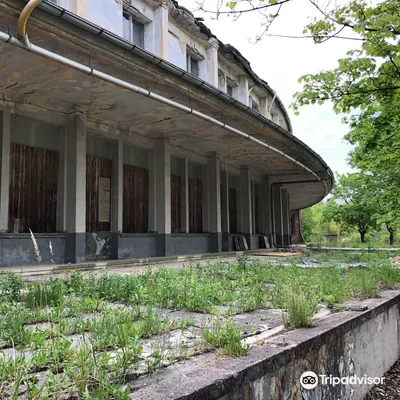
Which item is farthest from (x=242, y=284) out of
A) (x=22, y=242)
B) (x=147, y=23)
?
(x=147, y=23)

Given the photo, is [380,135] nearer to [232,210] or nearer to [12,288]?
[232,210]

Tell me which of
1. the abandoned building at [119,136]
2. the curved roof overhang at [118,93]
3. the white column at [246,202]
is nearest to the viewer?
the curved roof overhang at [118,93]

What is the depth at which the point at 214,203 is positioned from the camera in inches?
566

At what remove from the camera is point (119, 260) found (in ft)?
31.9

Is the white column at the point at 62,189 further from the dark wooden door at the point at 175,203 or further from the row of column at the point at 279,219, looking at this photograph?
the row of column at the point at 279,219

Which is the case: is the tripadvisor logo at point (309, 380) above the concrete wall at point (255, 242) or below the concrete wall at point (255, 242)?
below

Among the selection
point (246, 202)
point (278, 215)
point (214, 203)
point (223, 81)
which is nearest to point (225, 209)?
point (246, 202)

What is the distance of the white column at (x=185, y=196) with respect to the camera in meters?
13.3

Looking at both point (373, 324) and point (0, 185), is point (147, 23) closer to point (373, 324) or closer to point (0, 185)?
point (0, 185)

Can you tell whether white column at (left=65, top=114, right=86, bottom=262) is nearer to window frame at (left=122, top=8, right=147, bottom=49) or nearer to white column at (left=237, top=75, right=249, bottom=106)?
window frame at (left=122, top=8, right=147, bottom=49)

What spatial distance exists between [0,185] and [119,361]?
700cm

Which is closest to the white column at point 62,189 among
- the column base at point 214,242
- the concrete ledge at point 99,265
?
the concrete ledge at point 99,265

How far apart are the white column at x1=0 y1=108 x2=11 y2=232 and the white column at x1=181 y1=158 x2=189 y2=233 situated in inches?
249

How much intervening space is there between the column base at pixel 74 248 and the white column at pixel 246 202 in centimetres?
936
